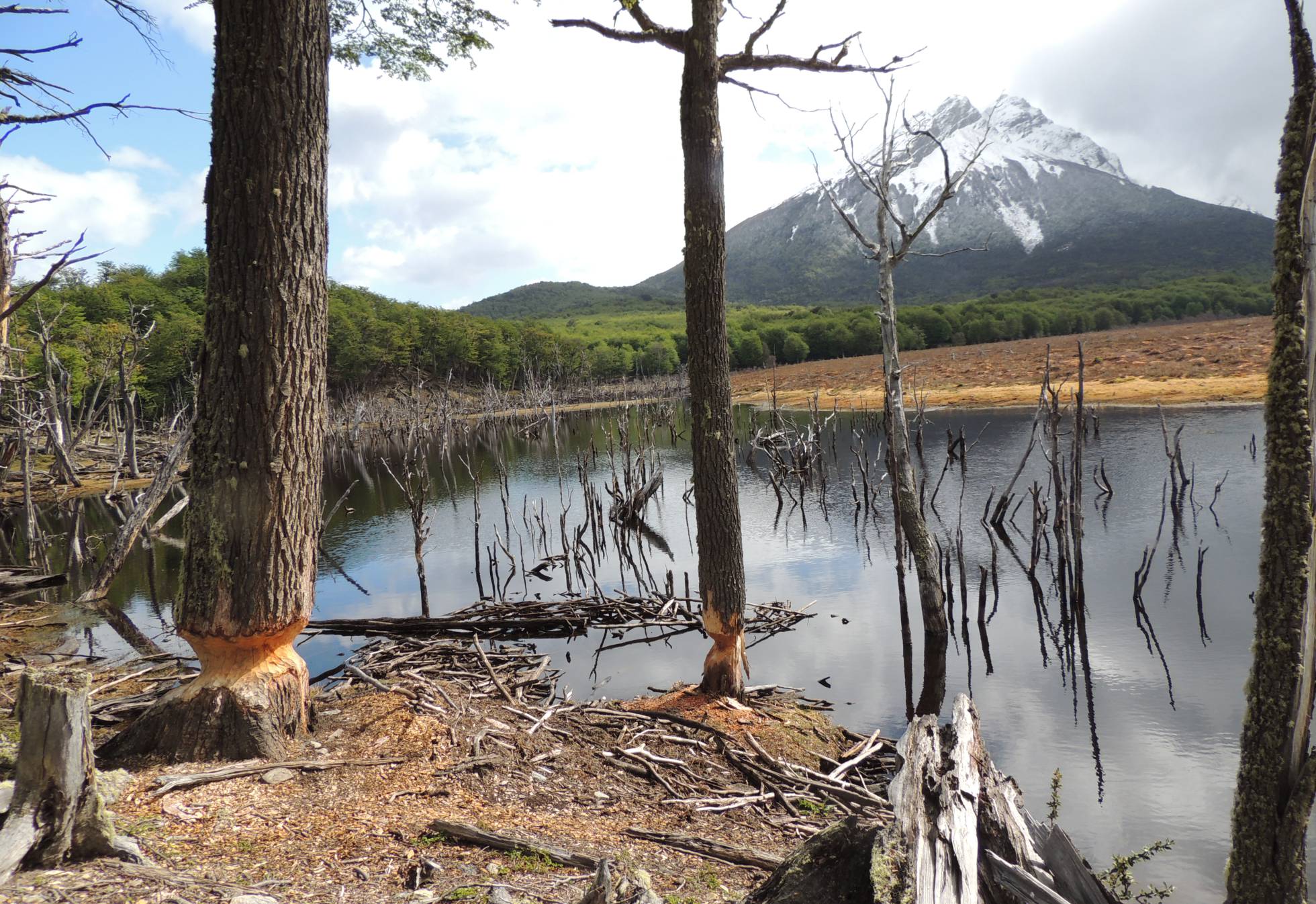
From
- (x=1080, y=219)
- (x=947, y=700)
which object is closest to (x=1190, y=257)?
(x=1080, y=219)

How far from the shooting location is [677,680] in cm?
867

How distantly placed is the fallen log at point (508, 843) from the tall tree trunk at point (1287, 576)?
2386 millimetres

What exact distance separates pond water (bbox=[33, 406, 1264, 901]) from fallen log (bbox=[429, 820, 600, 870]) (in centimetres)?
436

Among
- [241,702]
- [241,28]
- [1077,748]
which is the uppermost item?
[241,28]

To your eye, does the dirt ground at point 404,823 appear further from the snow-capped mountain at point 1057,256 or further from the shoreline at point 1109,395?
the snow-capped mountain at point 1057,256

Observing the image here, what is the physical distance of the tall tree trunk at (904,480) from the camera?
7.18 m

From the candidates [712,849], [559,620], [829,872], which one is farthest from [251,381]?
[559,620]

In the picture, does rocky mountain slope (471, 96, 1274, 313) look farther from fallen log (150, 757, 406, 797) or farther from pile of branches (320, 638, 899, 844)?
fallen log (150, 757, 406, 797)

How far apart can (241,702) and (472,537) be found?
12818mm

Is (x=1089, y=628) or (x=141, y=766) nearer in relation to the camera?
(x=141, y=766)

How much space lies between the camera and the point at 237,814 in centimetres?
345

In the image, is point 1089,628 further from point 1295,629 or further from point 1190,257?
point 1190,257

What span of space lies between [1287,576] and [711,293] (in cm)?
477

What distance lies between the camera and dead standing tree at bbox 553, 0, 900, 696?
6.29 metres
